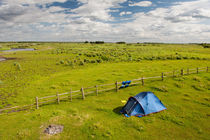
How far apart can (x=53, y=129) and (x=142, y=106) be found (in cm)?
828

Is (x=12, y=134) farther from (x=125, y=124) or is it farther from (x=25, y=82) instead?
(x=25, y=82)

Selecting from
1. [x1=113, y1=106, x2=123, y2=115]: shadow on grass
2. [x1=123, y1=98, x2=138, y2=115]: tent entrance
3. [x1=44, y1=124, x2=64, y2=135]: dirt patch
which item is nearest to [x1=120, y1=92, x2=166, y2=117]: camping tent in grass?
[x1=123, y1=98, x2=138, y2=115]: tent entrance

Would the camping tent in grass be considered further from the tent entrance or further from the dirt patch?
the dirt patch

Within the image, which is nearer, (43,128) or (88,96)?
(43,128)

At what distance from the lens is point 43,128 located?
1128cm

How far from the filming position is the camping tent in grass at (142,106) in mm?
12875

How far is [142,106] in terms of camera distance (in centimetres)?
1295

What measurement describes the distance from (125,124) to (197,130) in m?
5.72

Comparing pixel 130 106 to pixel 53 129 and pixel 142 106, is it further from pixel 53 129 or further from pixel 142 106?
pixel 53 129

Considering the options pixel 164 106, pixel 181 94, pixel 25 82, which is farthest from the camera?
pixel 25 82

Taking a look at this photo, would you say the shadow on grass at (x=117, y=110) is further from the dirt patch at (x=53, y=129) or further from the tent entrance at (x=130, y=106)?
the dirt patch at (x=53, y=129)

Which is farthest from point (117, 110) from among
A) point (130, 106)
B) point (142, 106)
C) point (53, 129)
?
A: point (53, 129)

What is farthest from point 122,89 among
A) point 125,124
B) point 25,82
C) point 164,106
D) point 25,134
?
point 25,82

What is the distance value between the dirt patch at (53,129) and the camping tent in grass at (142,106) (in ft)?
19.8
